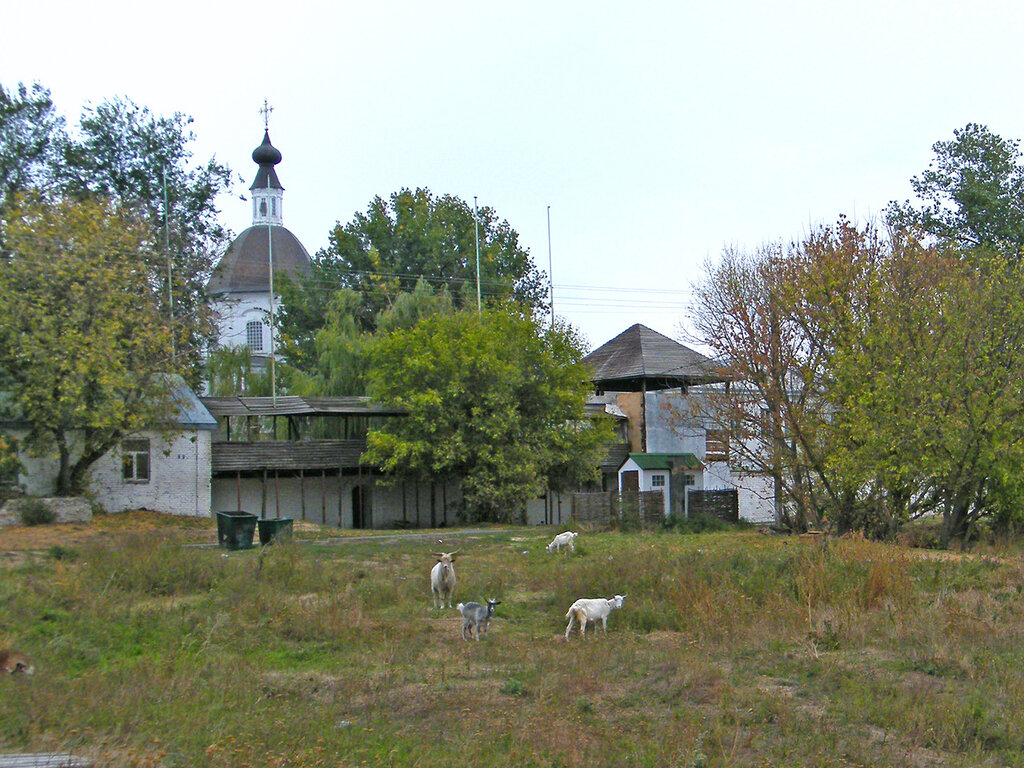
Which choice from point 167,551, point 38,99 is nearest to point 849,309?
point 167,551

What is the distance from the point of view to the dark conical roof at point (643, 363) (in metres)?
46.9

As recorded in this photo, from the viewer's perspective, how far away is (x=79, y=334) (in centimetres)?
3234

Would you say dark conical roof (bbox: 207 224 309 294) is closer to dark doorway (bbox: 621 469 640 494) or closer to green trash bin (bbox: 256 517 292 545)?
dark doorway (bbox: 621 469 640 494)

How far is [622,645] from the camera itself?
46.9 feet

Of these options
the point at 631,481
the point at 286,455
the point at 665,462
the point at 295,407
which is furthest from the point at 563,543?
the point at 295,407

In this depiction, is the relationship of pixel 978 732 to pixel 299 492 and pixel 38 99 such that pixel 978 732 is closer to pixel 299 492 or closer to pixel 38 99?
pixel 299 492

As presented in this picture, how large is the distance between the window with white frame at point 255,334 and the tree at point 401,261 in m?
9.21

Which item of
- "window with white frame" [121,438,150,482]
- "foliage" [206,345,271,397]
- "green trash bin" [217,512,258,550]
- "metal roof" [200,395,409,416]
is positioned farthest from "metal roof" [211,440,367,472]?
"green trash bin" [217,512,258,550]

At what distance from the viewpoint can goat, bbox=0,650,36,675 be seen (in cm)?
1179

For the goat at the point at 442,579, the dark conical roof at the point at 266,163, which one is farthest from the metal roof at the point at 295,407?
the dark conical roof at the point at 266,163

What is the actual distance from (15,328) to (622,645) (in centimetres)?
2468

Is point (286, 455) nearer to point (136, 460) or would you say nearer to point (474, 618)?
point (136, 460)

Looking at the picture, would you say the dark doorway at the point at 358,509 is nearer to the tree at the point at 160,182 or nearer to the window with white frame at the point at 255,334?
the tree at the point at 160,182

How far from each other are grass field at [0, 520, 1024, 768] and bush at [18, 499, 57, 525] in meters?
10.1
